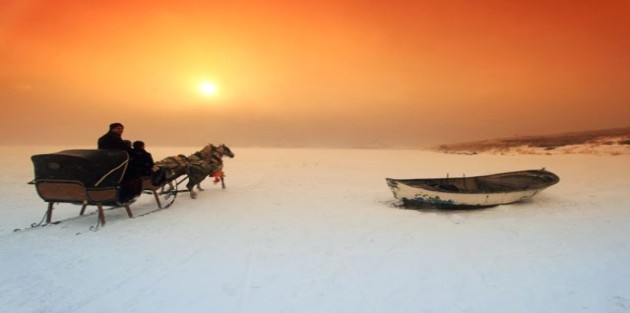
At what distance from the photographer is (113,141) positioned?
8.06m

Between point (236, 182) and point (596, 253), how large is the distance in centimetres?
1286

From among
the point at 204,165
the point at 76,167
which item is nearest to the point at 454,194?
the point at 204,165

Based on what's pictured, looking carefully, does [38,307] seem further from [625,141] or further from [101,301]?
[625,141]

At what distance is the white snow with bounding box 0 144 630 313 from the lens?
13.7 feet

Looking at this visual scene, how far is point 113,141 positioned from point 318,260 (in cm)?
572

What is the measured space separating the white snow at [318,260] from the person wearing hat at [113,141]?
1689 millimetres

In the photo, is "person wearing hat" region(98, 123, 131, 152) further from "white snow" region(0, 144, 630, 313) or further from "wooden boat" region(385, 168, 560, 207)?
"wooden boat" region(385, 168, 560, 207)

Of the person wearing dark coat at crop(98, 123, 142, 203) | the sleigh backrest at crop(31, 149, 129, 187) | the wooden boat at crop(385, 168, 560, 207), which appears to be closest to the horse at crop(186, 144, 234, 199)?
the person wearing dark coat at crop(98, 123, 142, 203)

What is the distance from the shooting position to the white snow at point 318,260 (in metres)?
4.18

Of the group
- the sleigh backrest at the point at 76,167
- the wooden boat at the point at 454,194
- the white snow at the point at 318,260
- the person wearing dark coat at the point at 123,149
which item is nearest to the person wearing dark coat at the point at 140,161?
the person wearing dark coat at the point at 123,149

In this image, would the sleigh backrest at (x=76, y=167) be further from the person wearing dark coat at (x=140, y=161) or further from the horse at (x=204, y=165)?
the horse at (x=204, y=165)

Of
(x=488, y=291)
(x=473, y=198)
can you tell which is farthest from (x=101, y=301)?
(x=473, y=198)

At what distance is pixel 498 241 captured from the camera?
6633 millimetres

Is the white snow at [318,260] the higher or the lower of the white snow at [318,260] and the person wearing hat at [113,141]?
the lower
